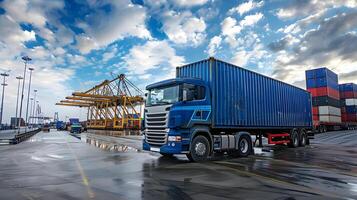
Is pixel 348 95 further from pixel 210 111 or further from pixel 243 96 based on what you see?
pixel 210 111

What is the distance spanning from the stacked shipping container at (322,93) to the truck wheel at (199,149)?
101ft

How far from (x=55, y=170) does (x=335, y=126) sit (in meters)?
42.4

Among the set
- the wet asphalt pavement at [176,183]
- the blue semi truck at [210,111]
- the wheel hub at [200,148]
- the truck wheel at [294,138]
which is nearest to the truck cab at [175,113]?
the blue semi truck at [210,111]

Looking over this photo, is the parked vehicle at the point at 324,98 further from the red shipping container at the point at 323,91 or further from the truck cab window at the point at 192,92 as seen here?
the truck cab window at the point at 192,92

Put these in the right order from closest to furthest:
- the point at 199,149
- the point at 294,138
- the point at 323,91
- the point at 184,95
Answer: the point at 184,95, the point at 199,149, the point at 294,138, the point at 323,91

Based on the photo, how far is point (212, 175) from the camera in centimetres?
798

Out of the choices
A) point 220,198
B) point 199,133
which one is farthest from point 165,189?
point 199,133

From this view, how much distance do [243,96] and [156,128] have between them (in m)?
5.20

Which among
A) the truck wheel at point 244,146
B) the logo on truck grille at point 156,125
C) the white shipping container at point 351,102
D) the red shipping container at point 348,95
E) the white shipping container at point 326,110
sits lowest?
the truck wheel at point 244,146

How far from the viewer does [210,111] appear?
11453mm

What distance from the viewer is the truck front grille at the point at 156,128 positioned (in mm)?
10625

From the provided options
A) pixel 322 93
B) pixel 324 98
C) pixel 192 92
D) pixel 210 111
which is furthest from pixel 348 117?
pixel 192 92

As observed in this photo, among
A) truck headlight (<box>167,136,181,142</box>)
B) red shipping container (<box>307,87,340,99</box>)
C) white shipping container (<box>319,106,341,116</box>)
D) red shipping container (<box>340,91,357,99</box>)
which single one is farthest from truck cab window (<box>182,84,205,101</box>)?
red shipping container (<box>340,91,357,99</box>)

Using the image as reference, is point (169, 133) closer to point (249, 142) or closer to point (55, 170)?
point (55, 170)
